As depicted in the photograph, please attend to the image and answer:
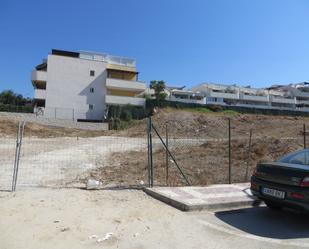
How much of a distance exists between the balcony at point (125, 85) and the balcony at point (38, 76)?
9.19 meters

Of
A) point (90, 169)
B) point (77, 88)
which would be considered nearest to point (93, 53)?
point (77, 88)

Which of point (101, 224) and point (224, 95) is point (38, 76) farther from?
point (224, 95)

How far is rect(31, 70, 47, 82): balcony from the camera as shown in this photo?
4566 centimetres

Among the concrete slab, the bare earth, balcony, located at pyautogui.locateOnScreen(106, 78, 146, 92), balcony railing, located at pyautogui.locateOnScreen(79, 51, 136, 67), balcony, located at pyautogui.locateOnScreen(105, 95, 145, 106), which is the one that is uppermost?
balcony railing, located at pyautogui.locateOnScreen(79, 51, 136, 67)

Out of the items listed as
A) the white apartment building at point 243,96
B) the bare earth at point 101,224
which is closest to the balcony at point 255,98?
the white apartment building at point 243,96

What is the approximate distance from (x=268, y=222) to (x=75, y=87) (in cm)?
4499

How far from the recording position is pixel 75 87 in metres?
48.3

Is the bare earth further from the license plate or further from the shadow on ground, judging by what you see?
the license plate

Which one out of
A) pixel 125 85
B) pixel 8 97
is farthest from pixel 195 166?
pixel 8 97

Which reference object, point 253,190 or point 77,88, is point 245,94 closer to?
point 77,88

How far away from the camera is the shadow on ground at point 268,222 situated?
5613mm

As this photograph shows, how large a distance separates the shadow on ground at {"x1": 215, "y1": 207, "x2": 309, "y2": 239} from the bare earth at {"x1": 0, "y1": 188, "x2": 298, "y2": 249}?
40cm

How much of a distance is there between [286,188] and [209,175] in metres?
5.25

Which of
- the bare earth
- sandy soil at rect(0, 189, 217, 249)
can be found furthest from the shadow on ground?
sandy soil at rect(0, 189, 217, 249)
